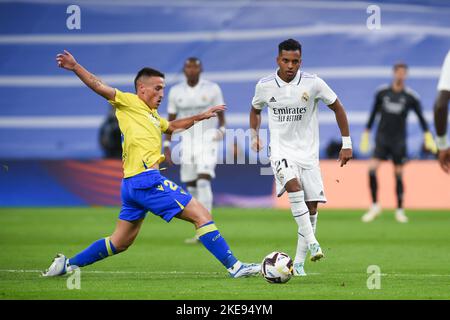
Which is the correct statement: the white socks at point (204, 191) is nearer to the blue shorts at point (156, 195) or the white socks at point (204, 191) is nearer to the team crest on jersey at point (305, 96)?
the team crest on jersey at point (305, 96)

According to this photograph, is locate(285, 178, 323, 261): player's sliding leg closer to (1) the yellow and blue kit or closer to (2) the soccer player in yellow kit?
(2) the soccer player in yellow kit

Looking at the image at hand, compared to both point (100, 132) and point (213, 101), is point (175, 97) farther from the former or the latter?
point (100, 132)

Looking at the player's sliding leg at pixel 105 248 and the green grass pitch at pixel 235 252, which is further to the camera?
the player's sliding leg at pixel 105 248

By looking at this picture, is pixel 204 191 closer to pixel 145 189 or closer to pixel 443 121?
pixel 145 189

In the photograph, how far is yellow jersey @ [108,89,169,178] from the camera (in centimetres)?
867

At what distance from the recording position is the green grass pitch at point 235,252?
791 centimetres

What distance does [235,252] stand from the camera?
11.9 meters

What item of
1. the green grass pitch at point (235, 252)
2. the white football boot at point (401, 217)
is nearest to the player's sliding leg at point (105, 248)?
the green grass pitch at point (235, 252)

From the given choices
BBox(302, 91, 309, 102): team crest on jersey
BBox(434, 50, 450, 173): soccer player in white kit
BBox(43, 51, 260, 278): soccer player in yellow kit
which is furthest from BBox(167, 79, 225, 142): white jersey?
BBox(434, 50, 450, 173): soccer player in white kit

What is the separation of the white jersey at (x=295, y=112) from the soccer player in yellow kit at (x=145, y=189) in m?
0.73

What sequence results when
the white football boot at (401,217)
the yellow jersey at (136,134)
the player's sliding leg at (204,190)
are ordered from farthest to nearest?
the white football boot at (401,217) → the player's sliding leg at (204,190) → the yellow jersey at (136,134)

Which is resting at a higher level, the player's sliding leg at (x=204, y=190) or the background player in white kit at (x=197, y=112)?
the background player in white kit at (x=197, y=112)

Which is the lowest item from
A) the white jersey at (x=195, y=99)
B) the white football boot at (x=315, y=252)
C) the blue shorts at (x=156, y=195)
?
the white football boot at (x=315, y=252)

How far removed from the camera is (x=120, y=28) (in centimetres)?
2644
